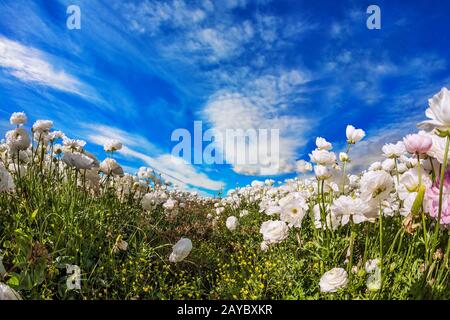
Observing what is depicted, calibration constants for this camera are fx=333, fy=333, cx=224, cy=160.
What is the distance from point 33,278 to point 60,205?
4.48 ft

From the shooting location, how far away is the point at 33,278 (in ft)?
7.85

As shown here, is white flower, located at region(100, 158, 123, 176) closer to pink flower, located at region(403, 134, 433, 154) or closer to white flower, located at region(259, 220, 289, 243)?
white flower, located at region(259, 220, 289, 243)

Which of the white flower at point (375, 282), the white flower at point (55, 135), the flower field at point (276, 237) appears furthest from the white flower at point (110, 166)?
the white flower at point (375, 282)

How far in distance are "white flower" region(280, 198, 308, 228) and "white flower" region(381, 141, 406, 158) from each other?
0.86 metres

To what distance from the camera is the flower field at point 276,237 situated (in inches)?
83.4

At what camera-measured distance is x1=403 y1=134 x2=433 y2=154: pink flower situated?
1976mm

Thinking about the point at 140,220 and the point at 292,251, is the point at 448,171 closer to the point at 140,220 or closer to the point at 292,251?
the point at 292,251

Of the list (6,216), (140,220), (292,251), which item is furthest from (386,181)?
(6,216)

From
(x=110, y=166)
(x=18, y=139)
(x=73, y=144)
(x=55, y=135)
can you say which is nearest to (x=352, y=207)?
(x=110, y=166)

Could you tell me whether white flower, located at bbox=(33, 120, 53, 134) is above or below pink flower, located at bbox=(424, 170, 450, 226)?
above

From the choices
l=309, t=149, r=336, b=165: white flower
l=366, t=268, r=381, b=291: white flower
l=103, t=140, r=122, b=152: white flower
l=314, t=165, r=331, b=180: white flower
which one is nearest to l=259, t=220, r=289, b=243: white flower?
l=314, t=165, r=331, b=180: white flower

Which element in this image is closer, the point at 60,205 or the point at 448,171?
the point at 448,171

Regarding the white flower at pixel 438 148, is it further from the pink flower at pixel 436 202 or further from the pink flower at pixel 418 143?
the pink flower at pixel 436 202

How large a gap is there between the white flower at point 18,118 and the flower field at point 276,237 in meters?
0.01
